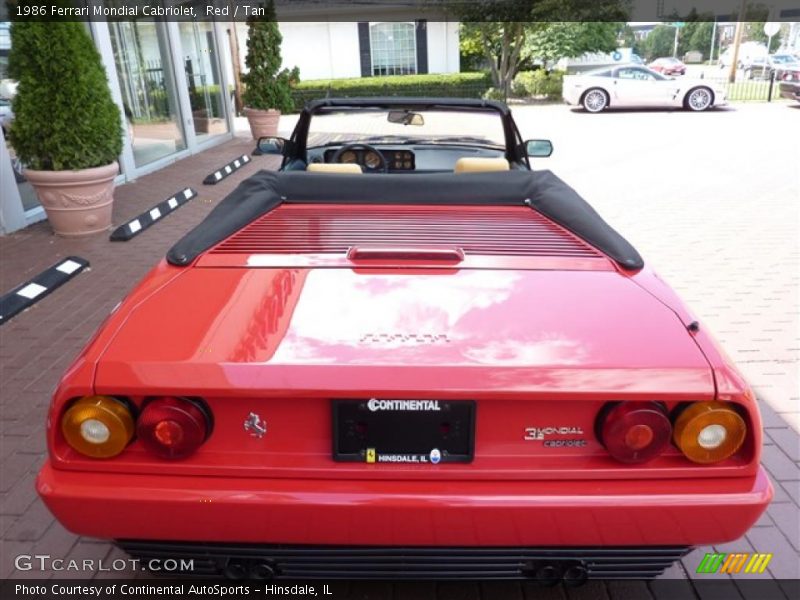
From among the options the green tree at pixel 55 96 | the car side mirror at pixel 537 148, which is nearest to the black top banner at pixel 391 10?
the green tree at pixel 55 96

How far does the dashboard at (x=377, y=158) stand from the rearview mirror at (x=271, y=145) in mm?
388

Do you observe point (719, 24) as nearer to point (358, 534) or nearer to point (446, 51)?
point (446, 51)

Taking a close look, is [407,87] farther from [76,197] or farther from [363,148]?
[363,148]

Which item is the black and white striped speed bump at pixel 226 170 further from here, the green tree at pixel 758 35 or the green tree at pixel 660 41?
the green tree at pixel 660 41

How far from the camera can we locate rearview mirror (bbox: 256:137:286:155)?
417 cm

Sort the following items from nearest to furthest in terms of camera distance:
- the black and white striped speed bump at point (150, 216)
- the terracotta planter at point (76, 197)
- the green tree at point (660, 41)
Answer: the terracotta planter at point (76, 197)
the black and white striped speed bump at point (150, 216)
the green tree at point (660, 41)

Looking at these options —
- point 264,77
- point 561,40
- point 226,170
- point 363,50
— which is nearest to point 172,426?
point 226,170

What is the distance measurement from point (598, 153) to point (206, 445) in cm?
1163

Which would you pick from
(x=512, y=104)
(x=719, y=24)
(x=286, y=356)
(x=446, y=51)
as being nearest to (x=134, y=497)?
(x=286, y=356)

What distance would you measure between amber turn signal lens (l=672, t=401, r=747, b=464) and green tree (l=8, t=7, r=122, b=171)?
621 cm

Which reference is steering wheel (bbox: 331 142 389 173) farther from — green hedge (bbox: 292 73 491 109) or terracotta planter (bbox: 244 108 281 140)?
green hedge (bbox: 292 73 491 109)

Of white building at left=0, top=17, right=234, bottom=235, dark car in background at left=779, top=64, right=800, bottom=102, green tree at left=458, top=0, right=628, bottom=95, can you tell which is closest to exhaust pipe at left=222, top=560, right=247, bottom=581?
Result: white building at left=0, top=17, right=234, bottom=235

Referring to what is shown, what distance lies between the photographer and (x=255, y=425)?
64.9 inches

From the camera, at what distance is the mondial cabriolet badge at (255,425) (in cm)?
164
